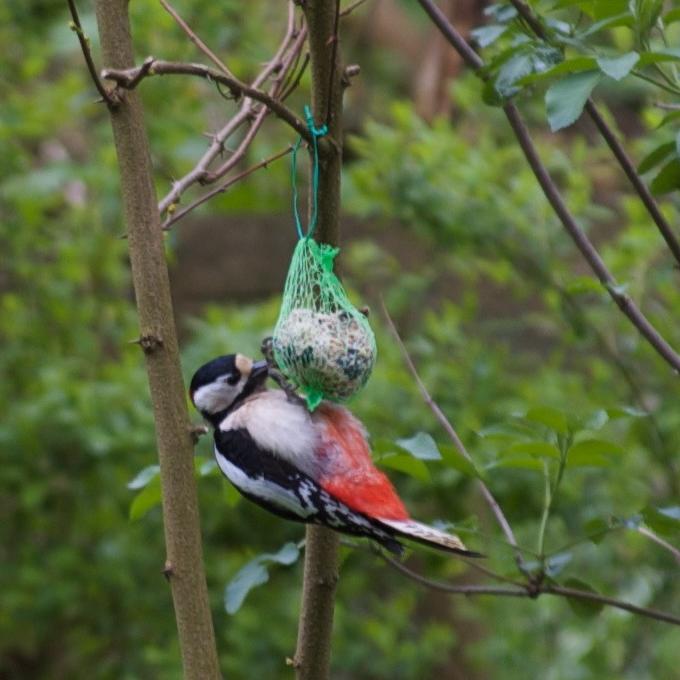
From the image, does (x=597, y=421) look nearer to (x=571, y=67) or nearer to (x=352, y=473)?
(x=352, y=473)

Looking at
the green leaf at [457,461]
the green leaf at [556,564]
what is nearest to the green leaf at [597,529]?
the green leaf at [556,564]

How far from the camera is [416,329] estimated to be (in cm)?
449

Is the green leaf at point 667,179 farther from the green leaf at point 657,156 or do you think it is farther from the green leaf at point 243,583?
the green leaf at point 243,583

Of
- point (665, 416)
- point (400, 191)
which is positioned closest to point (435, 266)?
point (400, 191)

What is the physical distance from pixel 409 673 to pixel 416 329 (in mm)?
1206

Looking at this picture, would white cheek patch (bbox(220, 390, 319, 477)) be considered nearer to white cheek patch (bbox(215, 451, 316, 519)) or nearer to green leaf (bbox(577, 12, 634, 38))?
white cheek patch (bbox(215, 451, 316, 519))

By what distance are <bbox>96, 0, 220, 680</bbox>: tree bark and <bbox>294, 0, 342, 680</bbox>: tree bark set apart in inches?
7.4

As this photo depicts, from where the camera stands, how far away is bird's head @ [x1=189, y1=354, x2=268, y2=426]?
2.00 metres

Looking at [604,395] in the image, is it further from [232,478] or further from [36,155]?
[36,155]

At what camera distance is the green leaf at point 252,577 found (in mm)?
1805

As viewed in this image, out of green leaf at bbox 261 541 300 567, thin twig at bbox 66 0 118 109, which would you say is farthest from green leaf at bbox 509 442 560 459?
thin twig at bbox 66 0 118 109

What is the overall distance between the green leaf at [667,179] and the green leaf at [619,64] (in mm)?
328

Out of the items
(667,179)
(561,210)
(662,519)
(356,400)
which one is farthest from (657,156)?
(356,400)

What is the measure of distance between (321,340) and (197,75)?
0.47 m
